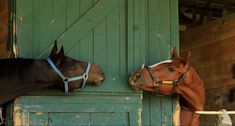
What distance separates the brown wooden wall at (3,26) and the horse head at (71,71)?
1.93 feet

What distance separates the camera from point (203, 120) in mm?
5297

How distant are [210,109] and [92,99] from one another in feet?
5.74

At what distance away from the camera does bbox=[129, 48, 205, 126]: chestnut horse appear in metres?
3.98

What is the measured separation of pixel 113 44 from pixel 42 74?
2.47ft

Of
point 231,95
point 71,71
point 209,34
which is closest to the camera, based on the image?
point 71,71

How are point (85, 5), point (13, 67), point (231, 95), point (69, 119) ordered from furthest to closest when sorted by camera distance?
1. point (231, 95)
2. point (85, 5)
3. point (69, 119)
4. point (13, 67)

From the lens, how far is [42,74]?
3.66 meters

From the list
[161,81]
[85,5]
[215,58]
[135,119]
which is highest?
[85,5]

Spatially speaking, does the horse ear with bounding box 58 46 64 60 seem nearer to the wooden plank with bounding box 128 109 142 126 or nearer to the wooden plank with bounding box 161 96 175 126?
the wooden plank with bounding box 128 109 142 126

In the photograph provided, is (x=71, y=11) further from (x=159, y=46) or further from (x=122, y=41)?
(x=159, y=46)

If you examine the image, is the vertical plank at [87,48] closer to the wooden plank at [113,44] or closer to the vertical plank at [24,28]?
the wooden plank at [113,44]

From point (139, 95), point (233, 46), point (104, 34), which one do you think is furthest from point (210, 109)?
point (104, 34)

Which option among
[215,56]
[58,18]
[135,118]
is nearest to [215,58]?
[215,56]

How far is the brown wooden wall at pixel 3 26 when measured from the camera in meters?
4.20
